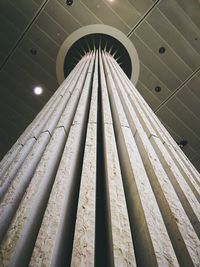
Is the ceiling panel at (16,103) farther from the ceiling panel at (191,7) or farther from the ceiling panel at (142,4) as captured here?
the ceiling panel at (191,7)

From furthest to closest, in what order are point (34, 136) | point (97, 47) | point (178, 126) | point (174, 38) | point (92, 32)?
1. point (178, 126)
2. point (174, 38)
3. point (97, 47)
4. point (92, 32)
5. point (34, 136)

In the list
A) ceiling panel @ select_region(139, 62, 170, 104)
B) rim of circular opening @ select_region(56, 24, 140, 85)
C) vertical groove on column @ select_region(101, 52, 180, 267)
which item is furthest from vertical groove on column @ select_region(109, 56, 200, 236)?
ceiling panel @ select_region(139, 62, 170, 104)

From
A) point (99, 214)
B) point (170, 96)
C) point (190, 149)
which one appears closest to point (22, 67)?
point (170, 96)

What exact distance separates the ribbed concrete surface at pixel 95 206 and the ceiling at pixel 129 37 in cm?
363

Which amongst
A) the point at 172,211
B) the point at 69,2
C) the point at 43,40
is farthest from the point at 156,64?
the point at 172,211

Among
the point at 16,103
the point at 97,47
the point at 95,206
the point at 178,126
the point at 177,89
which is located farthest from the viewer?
the point at 178,126

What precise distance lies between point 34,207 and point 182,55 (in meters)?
4.66

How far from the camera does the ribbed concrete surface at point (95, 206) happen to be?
1.90ft

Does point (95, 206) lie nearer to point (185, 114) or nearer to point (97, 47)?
point (97, 47)

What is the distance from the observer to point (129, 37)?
4.49 meters

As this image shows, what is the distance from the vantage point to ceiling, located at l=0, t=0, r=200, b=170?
13.8ft

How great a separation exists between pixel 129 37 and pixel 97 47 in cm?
86

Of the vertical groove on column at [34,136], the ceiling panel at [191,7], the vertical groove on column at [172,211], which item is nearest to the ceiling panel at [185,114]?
the ceiling panel at [191,7]

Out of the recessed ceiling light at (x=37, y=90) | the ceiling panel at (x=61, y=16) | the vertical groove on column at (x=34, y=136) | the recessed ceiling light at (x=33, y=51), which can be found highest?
the ceiling panel at (x=61, y=16)
